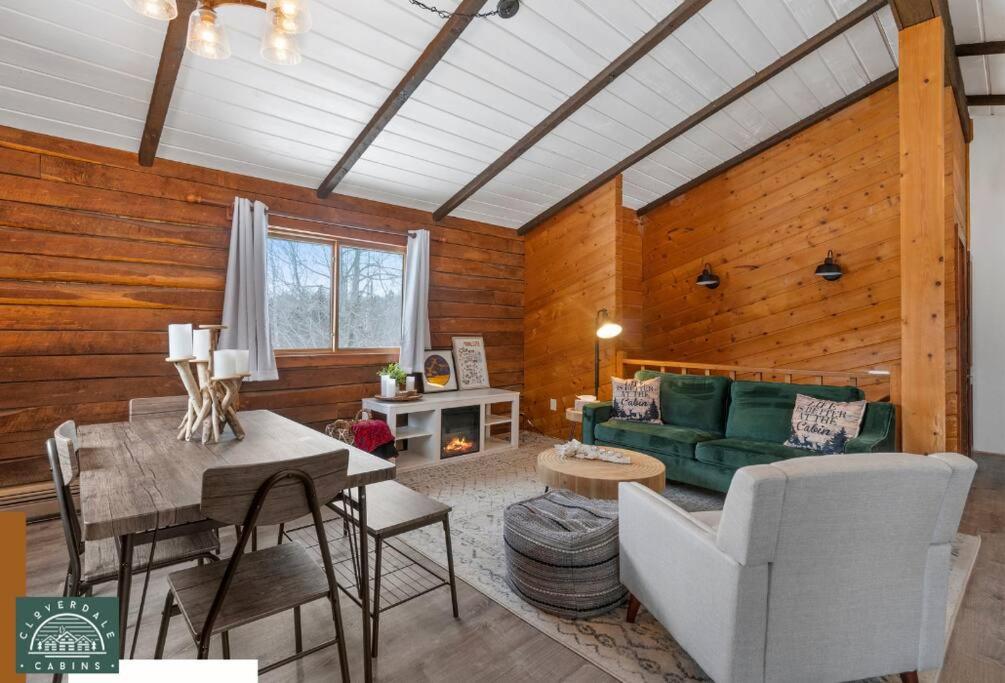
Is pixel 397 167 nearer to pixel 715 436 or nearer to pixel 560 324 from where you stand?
pixel 560 324

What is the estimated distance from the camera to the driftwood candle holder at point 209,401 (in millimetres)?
1971

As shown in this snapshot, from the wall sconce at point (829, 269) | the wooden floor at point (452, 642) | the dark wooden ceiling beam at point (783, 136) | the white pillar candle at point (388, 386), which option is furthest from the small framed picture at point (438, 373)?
the wall sconce at point (829, 269)

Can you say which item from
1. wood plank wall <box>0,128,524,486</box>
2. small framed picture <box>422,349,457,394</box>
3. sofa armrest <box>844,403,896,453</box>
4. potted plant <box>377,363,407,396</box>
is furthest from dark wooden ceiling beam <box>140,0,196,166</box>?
sofa armrest <box>844,403,896,453</box>

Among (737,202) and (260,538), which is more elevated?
(737,202)

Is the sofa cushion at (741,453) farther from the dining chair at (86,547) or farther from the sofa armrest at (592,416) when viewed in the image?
the dining chair at (86,547)

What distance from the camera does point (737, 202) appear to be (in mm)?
5168

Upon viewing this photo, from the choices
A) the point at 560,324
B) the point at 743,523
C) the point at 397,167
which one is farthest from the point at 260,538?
the point at 560,324

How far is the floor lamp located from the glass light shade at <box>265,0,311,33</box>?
3.39m

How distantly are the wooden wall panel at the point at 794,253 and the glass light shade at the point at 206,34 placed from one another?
15.6ft

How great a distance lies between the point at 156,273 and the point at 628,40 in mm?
3449

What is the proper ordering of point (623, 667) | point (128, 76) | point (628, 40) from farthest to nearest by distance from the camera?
point (628, 40) < point (128, 76) < point (623, 667)

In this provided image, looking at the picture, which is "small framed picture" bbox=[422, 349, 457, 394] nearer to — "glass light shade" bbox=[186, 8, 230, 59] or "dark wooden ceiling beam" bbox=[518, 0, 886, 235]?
"dark wooden ceiling beam" bbox=[518, 0, 886, 235]

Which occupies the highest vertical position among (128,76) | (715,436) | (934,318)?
(128,76)

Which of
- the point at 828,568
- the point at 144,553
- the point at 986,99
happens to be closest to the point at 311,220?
the point at 144,553
